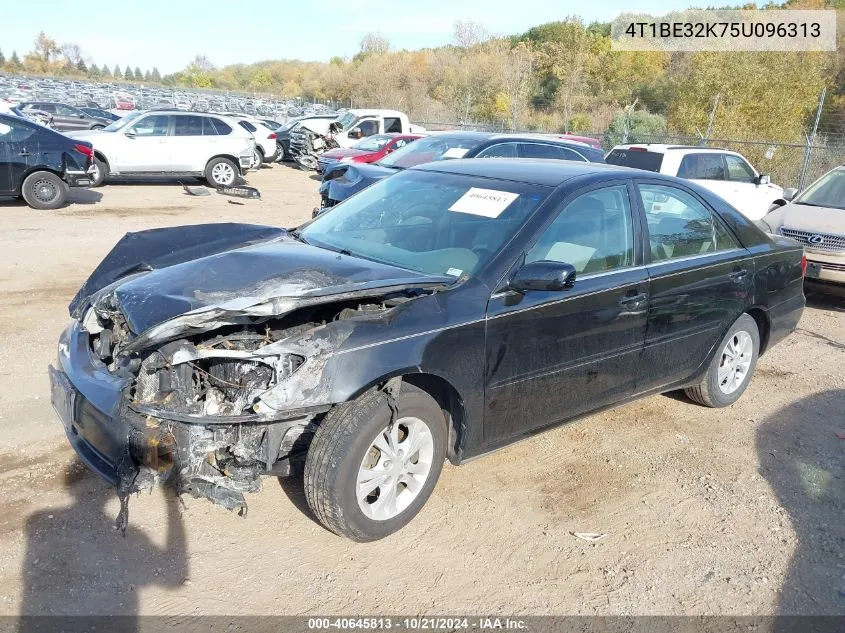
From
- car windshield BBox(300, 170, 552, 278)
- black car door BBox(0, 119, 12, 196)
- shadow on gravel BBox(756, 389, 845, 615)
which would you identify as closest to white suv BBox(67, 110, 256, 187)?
black car door BBox(0, 119, 12, 196)

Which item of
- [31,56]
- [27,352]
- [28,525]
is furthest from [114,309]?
[31,56]

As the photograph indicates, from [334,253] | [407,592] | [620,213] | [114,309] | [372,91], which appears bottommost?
[407,592]

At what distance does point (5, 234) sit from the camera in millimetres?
9773

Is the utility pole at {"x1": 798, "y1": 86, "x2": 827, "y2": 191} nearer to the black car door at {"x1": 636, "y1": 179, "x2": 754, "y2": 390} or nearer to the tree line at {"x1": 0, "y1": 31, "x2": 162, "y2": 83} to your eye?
the black car door at {"x1": 636, "y1": 179, "x2": 754, "y2": 390}

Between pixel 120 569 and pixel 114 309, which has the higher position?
pixel 114 309

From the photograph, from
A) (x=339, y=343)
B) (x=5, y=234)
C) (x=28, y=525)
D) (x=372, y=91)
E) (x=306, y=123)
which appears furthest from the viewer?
(x=372, y=91)

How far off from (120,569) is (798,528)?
11.0ft

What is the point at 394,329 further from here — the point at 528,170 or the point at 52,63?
the point at 52,63

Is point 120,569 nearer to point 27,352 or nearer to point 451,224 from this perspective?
point 451,224

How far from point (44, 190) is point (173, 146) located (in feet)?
12.8

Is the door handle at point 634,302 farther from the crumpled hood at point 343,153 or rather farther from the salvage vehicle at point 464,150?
the crumpled hood at point 343,153

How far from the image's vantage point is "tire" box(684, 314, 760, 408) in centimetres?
502

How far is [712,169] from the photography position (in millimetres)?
11750

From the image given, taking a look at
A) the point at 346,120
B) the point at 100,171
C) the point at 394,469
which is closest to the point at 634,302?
the point at 394,469
